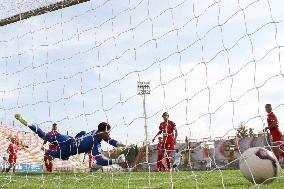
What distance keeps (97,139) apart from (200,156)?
70.7 ft

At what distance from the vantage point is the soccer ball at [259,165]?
15.5 feet

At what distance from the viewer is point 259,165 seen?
4.70m

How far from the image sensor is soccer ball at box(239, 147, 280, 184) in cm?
471

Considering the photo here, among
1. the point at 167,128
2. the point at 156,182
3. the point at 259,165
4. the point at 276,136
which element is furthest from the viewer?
the point at 167,128

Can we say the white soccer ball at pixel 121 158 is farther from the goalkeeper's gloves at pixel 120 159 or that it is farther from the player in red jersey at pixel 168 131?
the player in red jersey at pixel 168 131

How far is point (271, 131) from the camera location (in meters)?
8.88

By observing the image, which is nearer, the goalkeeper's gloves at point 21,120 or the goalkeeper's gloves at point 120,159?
the goalkeeper's gloves at point 21,120

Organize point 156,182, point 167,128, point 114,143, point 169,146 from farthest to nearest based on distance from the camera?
point 169,146 < point 167,128 < point 114,143 < point 156,182

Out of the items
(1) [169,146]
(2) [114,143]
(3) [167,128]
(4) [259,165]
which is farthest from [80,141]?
(1) [169,146]

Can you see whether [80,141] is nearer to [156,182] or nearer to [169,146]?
[156,182]

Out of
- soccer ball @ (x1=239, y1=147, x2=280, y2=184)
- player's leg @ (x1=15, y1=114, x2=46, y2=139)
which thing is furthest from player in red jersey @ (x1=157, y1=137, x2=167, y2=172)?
soccer ball @ (x1=239, y1=147, x2=280, y2=184)

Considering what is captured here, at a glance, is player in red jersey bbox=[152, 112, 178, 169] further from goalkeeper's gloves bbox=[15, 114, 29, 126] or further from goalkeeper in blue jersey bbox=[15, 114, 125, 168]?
goalkeeper's gloves bbox=[15, 114, 29, 126]

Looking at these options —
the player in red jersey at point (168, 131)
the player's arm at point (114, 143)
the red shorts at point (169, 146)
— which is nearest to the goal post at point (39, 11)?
the player's arm at point (114, 143)

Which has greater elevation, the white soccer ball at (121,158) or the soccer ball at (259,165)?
the white soccer ball at (121,158)
